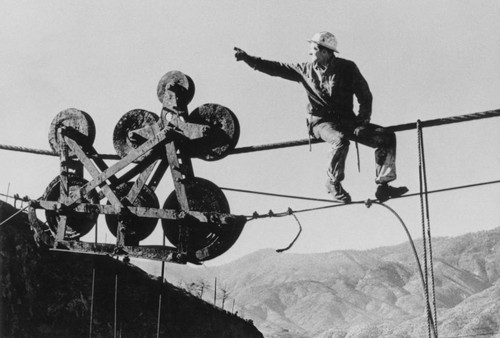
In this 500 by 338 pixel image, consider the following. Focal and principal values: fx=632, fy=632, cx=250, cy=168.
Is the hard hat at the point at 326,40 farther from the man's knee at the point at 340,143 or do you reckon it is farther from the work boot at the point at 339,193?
the work boot at the point at 339,193

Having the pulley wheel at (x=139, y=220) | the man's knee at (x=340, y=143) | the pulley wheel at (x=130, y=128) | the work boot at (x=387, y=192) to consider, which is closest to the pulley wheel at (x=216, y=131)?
the pulley wheel at (x=130, y=128)

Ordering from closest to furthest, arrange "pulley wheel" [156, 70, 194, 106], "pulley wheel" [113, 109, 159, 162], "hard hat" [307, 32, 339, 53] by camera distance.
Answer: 1. "hard hat" [307, 32, 339, 53]
2. "pulley wheel" [156, 70, 194, 106]
3. "pulley wheel" [113, 109, 159, 162]

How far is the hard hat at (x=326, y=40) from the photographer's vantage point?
20.2 ft

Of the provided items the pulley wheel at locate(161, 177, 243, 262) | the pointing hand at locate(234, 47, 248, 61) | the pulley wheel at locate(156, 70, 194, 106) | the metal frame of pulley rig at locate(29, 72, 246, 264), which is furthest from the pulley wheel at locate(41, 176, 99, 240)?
the pointing hand at locate(234, 47, 248, 61)

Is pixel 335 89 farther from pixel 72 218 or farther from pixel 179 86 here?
pixel 72 218

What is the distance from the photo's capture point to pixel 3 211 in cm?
1902

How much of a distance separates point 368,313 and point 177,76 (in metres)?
175

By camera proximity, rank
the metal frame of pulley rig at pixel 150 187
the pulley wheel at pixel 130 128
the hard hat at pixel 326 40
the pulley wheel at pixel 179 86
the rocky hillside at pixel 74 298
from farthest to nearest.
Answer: the rocky hillside at pixel 74 298, the pulley wheel at pixel 130 128, the pulley wheel at pixel 179 86, the metal frame of pulley rig at pixel 150 187, the hard hat at pixel 326 40

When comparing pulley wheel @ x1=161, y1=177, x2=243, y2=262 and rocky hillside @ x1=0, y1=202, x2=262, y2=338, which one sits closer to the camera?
pulley wheel @ x1=161, y1=177, x2=243, y2=262

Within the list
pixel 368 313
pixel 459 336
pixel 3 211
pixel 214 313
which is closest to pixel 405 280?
pixel 368 313

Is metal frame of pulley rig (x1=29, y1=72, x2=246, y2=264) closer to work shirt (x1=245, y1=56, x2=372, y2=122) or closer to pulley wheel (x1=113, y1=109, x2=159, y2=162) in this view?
pulley wheel (x1=113, y1=109, x2=159, y2=162)

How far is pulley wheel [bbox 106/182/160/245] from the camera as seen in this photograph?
7121 millimetres

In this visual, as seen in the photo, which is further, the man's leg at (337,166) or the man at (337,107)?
the man's leg at (337,166)

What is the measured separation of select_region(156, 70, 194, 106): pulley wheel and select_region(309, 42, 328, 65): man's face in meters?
1.58
